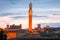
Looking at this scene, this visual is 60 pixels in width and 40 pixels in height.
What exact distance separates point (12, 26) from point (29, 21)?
659 inches

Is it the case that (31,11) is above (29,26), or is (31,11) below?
above

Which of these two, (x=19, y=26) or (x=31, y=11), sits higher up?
(x=31, y=11)

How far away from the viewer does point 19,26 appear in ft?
390

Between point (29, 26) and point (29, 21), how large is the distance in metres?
2.36

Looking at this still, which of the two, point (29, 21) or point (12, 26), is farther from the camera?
point (12, 26)

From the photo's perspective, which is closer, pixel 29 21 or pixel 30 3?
pixel 29 21

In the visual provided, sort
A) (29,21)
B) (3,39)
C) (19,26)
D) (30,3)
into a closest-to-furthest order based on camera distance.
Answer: (3,39), (29,21), (30,3), (19,26)

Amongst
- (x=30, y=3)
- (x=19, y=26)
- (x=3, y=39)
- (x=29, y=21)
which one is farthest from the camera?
(x=19, y=26)

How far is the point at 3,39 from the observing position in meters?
15.8

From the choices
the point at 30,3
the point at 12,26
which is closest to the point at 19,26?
the point at 12,26

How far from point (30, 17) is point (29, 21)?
6.04 feet

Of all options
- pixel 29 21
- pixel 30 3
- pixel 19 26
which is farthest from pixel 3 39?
pixel 19 26

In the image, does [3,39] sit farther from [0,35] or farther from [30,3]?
[30,3]

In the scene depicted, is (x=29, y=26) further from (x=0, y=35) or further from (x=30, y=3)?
(x=0, y=35)
